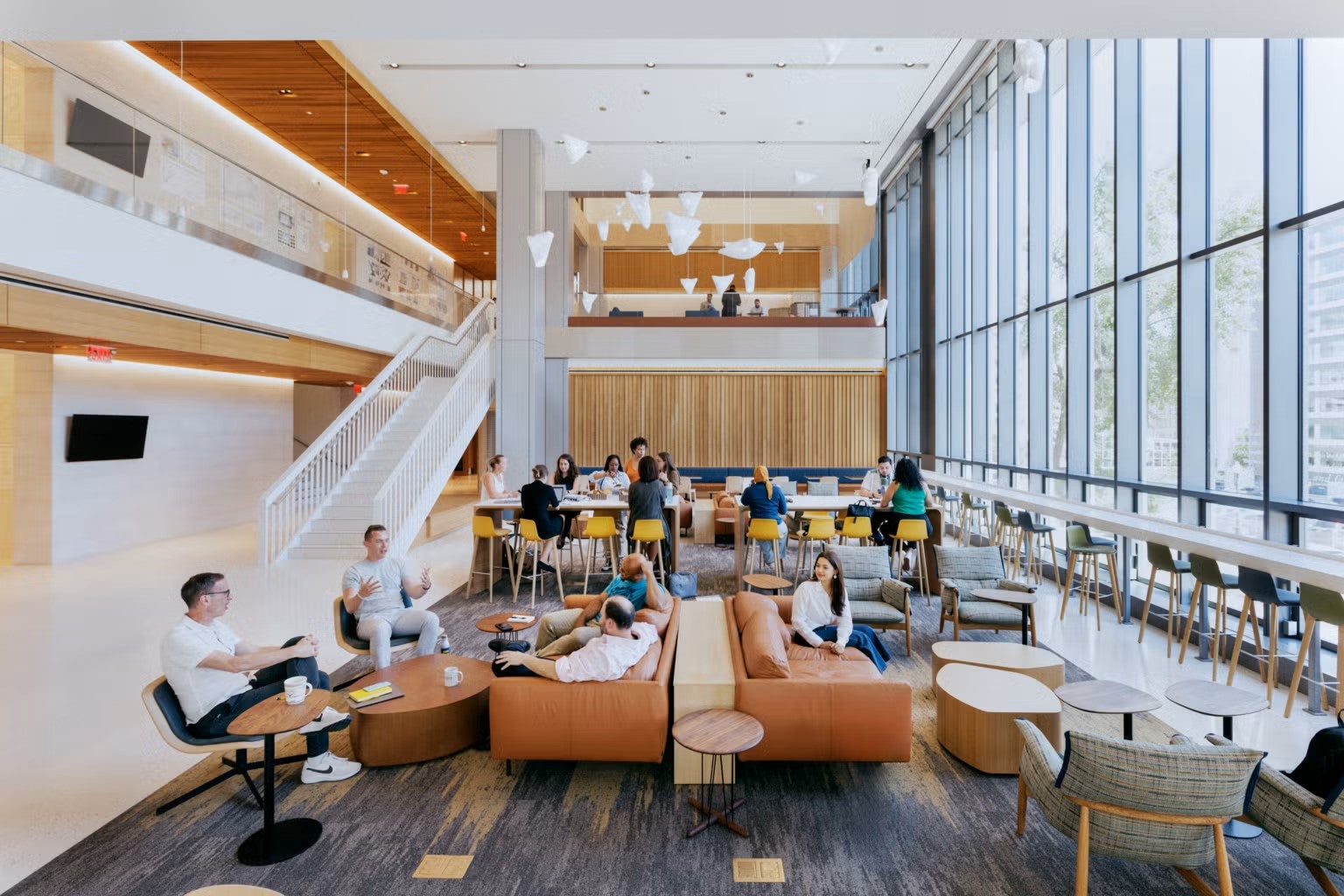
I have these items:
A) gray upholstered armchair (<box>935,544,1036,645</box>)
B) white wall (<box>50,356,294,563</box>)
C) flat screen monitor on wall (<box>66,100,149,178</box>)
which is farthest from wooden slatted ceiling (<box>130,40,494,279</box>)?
gray upholstered armchair (<box>935,544,1036,645</box>)

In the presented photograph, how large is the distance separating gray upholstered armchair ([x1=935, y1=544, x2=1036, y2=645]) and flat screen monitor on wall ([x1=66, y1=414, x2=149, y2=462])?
10.8 meters

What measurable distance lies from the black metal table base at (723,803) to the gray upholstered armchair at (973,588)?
268 cm

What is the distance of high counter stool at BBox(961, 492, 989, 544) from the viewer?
9156 mm

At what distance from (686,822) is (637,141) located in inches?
452

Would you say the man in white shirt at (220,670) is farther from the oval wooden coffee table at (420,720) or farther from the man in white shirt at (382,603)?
the man in white shirt at (382,603)

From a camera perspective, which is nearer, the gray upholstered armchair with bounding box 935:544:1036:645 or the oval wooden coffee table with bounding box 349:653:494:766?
the oval wooden coffee table with bounding box 349:653:494:766

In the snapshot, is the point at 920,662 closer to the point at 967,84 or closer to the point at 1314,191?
the point at 1314,191

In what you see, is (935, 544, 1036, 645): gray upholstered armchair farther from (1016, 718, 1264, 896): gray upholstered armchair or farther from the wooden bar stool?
(1016, 718, 1264, 896): gray upholstered armchair

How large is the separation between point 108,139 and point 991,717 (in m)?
8.74

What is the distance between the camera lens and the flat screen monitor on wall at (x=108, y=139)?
6.09 m

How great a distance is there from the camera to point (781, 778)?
3568 millimetres

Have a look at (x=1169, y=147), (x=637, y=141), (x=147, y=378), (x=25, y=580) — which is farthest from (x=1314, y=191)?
(x=147, y=378)

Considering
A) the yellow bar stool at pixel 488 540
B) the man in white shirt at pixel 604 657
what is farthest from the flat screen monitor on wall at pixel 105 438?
the man in white shirt at pixel 604 657

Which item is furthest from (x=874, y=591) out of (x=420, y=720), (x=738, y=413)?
(x=738, y=413)
